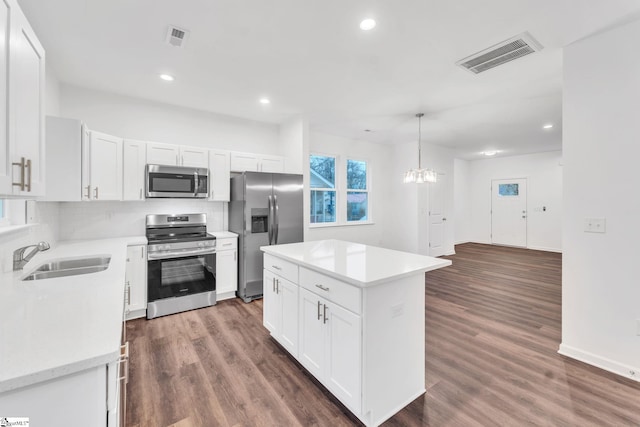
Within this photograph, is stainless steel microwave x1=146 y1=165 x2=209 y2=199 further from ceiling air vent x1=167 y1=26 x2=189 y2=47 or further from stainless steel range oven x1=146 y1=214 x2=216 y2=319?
ceiling air vent x1=167 y1=26 x2=189 y2=47

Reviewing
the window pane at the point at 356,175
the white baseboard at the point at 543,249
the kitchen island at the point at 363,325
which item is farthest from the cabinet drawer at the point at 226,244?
the white baseboard at the point at 543,249

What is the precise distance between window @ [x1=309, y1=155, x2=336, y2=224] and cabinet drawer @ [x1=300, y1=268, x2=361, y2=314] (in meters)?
3.42

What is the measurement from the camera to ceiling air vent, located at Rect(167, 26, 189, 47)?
2243mm

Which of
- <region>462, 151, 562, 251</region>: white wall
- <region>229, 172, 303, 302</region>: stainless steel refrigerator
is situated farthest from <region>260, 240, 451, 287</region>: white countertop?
<region>462, 151, 562, 251</region>: white wall

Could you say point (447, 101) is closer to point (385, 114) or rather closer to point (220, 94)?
point (385, 114)

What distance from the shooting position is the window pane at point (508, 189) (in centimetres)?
789

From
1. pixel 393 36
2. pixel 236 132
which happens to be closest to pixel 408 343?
pixel 393 36

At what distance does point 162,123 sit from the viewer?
3.85 meters

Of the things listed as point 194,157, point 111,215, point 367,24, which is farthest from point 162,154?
point 367,24

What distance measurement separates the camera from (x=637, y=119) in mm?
2076

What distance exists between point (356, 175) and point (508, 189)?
16.3ft

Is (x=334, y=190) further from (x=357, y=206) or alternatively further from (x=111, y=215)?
(x=111, y=215)

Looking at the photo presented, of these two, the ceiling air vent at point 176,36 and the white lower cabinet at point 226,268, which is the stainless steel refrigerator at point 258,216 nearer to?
the white lower cabinet at point 226,268

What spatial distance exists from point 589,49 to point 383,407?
3.18m
